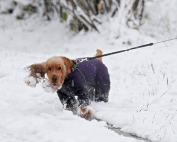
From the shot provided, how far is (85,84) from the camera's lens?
11.7 feet

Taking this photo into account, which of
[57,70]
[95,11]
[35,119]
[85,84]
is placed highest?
[95,11]

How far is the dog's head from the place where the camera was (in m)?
3.19

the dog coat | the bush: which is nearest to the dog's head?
the dog coat

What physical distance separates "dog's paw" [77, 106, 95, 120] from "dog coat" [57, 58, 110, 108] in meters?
0.07

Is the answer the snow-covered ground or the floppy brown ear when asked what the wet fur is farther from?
A: the snow-covered ground

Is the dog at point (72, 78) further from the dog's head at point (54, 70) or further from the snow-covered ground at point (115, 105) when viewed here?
the snow-covered ground at point (115, 105)

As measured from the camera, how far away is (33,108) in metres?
3.60

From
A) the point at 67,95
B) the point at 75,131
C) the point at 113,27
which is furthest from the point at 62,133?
the point at 113,27

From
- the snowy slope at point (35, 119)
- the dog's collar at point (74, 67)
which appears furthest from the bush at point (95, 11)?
the dog's collar at point (74, 67)

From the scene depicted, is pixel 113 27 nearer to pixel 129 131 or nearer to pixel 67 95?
pixel 67 95

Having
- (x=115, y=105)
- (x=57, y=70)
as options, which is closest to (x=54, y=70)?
(x=57, y=70)

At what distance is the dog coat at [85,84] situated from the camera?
11.5 feet

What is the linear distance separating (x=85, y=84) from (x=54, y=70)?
52cm

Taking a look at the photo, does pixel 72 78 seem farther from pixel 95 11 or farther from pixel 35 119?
pixel 95 11
